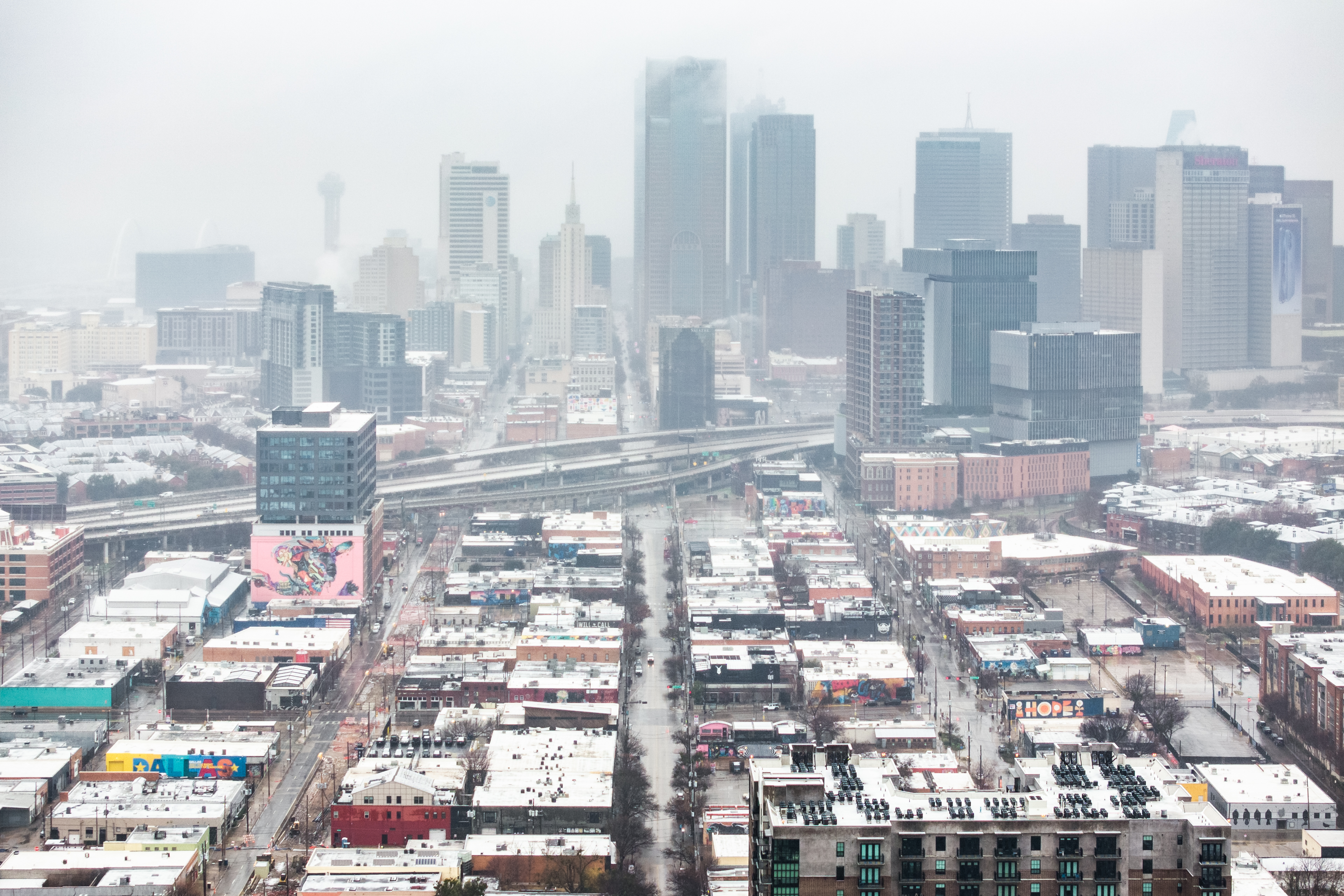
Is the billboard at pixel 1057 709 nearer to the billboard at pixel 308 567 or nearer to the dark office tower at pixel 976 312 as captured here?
the billboard at pixel 308 567

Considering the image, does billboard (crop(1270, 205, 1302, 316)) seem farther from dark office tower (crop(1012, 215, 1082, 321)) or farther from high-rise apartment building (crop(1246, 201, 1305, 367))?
dark office tower (crop(1012, 215, 1082, 321))

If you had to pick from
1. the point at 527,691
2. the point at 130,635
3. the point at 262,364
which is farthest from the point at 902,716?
the point at 262,364

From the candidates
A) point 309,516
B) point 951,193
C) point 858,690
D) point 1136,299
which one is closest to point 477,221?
point 951,193

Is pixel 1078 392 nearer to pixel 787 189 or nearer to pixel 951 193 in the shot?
pixel 951 193

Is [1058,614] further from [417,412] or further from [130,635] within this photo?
[417,412]

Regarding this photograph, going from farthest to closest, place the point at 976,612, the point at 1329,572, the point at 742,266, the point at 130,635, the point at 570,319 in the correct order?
1. the point at 742,266
2. the point at 570,319
3. the point at 1329,572
4. the point at 976,612
5. the point at 130,635

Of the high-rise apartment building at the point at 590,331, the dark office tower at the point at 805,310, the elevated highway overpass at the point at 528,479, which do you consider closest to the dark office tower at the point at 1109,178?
the dark office tower at the point at 805,310

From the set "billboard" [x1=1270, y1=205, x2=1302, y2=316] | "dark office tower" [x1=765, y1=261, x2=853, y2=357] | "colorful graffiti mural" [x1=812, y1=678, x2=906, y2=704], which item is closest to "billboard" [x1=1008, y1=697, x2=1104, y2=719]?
"colorful graffiti mural" [x1=812, y1=678, x2=906, y2=704]
